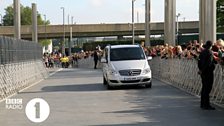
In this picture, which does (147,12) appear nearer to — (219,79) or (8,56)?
(8,56)

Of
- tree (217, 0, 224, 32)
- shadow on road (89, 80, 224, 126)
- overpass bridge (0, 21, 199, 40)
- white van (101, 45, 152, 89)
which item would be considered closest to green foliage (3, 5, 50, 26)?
overpass bridge (0, 21, 199, 40)

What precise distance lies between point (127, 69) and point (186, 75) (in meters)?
2.59

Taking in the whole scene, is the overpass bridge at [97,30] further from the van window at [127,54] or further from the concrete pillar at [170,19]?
the van window at [127,54]

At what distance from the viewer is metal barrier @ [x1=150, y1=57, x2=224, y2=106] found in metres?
16.9

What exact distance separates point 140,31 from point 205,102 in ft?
305

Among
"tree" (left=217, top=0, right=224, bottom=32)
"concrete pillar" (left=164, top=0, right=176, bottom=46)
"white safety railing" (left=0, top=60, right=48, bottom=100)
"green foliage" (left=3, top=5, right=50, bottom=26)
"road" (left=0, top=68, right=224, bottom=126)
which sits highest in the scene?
"green foliage" (left=3, top=5, right=50, bottom=26)

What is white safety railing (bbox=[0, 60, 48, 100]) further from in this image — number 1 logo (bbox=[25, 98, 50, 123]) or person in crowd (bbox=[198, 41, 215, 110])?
person in crowd (bbox=[198, 41, 215, 110])

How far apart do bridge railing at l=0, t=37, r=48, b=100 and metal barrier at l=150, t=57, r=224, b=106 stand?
690 cm

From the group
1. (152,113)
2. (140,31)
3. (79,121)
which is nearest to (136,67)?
(152,113)

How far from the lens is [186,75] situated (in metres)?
22.5

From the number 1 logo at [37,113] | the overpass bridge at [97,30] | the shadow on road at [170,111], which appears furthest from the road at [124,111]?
the overpass bridge at [97,30]

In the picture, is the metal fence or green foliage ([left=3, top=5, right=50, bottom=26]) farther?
green foliage ([left=3, top=5, right=50, bottom=26])

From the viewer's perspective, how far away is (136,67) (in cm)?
2389

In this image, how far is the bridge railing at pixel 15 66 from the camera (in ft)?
75.4
